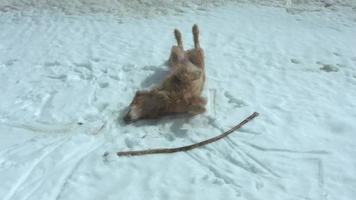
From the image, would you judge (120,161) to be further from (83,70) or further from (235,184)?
(83,70)

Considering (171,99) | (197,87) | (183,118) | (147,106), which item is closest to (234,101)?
(197,87)

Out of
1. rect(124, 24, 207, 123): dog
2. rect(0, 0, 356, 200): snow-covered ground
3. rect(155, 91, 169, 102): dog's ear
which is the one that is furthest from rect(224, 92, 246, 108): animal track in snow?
rect(155, 91, 169, 102): dog's ear

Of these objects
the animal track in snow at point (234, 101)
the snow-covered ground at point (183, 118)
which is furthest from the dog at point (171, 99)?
the animal track in snow at point (234, 101)

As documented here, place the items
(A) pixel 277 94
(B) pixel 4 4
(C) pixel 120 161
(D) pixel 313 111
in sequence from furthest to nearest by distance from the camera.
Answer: (B) pixel 4 4 → (A) pixel 277 94 → (D) pixel 313 111 → (C) pixel 120 161

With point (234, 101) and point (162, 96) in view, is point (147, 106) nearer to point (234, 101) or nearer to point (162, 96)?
point (162, 96)

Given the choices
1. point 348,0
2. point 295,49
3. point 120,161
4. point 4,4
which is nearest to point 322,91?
point 295,49

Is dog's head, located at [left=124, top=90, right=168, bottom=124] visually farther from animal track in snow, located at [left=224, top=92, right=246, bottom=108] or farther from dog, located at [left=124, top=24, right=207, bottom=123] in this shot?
animal track in snow, located at [left=224, top=92, right=246, bottom=108]
